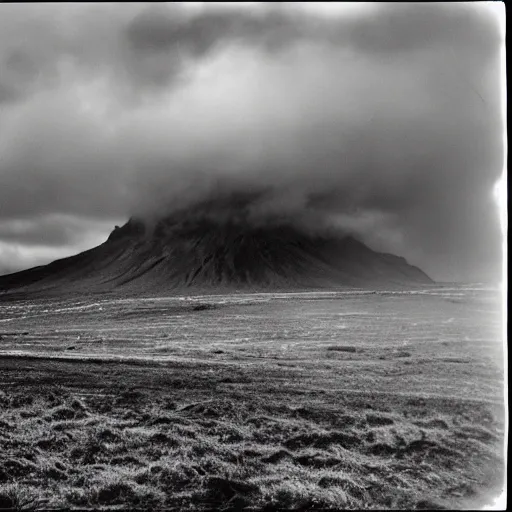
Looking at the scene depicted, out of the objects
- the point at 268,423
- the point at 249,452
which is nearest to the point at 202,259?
the point at 268,423

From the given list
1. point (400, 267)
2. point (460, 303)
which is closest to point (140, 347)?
point (460, 303)

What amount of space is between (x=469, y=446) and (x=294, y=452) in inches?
90.9

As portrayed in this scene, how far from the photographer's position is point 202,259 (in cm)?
14650

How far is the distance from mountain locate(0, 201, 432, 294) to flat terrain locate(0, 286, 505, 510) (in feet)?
278

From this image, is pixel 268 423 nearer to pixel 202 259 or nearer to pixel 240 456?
pixel 240 456

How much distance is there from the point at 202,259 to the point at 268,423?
140m

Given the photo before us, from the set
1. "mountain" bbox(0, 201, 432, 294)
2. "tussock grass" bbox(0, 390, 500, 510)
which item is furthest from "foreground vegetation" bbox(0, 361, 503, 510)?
"mountain" bbox(0, 201, 432, 294)

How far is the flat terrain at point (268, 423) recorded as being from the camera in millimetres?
5363

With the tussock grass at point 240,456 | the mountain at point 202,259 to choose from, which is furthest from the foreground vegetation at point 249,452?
the mountain at point 202,259

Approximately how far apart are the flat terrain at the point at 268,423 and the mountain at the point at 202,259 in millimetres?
84835

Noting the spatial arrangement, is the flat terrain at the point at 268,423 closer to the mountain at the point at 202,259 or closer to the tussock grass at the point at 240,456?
the tussock grass at the point at 240,456

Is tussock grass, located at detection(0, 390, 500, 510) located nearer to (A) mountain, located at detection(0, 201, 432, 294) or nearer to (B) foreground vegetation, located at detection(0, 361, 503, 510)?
(B) foreground vegetation, located at detection(0, 361, 503, 510)

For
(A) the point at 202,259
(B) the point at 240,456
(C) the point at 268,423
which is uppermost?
(A) the point at 202,259

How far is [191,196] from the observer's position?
510ft
